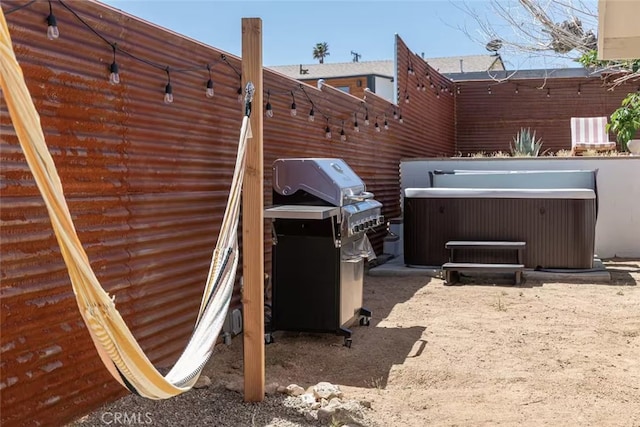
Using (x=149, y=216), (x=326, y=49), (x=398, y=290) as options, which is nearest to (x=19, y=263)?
(x=149, y=216)

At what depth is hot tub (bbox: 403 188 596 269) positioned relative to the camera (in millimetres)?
7375

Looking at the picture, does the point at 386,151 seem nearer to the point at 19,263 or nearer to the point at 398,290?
the point at 398,290

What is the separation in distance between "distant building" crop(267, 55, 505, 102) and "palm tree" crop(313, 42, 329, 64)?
25.0 m

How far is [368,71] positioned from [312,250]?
19155mm

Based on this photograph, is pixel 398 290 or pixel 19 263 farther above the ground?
pixel 19 263

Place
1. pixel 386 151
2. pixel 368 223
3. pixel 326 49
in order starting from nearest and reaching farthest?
pixel 368 223, pixel 386 151, pixel 326 49

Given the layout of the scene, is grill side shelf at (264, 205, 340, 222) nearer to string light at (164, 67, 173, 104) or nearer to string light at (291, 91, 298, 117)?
string light at (164, 67, 173, 104)

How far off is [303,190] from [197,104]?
973 mm

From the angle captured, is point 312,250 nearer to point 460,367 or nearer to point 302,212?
point 302,212

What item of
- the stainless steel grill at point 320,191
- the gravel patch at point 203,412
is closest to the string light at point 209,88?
the stainless steel grill at point 320,191

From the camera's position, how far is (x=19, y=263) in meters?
2.64

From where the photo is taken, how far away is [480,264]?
7.28 m

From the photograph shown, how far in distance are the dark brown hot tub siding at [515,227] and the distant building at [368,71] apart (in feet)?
41.2

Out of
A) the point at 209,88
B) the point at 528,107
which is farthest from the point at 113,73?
the point at 528,107
